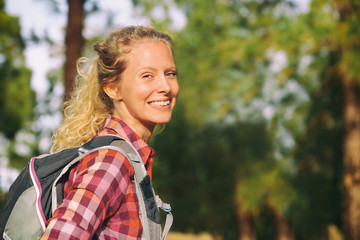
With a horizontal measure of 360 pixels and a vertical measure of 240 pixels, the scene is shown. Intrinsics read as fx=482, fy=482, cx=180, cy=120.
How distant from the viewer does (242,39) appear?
42.8 feet

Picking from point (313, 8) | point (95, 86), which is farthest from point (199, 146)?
point (95, 86)

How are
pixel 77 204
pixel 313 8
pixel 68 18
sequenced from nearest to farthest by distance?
1. pixel 77 204
2. pixel 68 18
3. pixel 313 8

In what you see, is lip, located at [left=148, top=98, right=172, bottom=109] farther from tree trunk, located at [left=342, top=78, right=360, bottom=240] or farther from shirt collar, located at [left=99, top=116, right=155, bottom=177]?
tree trunk, located at [left=342, top=78, right=360, bottom=240]

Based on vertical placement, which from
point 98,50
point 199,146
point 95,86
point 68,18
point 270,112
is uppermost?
point 68,18

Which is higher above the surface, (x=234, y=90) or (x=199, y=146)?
(x=234, y=90)

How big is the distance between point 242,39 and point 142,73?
11.5m

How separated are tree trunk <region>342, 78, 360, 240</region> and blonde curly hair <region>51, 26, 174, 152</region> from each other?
9634mm

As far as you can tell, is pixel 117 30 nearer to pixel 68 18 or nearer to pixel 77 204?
pixel 77 204

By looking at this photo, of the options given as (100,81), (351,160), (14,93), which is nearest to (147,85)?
(100,81)

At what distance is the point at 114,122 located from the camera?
1.89 m

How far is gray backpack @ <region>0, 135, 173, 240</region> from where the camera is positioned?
1.50 m

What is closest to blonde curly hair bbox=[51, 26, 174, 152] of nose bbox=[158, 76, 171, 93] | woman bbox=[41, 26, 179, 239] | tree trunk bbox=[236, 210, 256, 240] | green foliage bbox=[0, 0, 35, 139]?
woman bbox=[41, 26, 179, 239]

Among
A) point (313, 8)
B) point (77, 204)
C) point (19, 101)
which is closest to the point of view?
point (77, 204)

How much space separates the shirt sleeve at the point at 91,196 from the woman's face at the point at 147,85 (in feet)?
1.56
